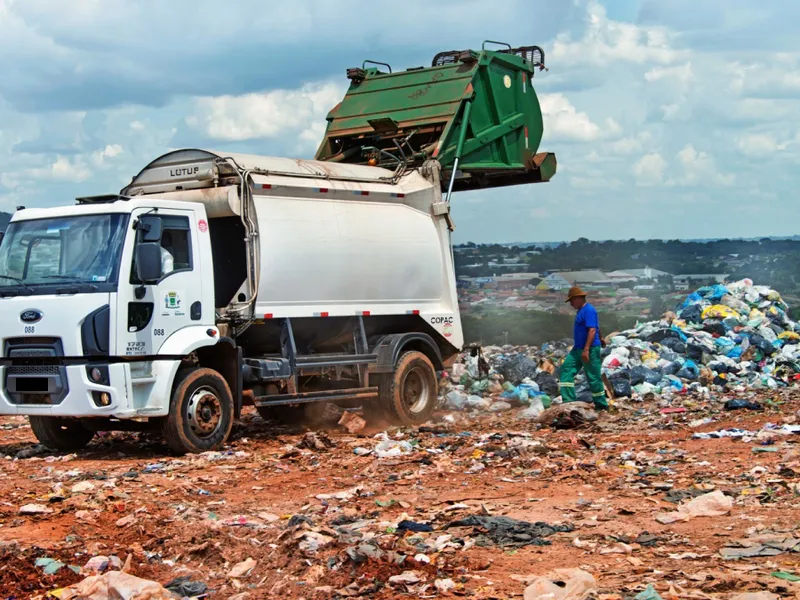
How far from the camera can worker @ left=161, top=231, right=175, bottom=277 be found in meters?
9.29

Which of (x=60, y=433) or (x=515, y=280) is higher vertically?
(x=515, y=280)

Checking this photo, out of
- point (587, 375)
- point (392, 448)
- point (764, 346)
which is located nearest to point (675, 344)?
point (764, 346)

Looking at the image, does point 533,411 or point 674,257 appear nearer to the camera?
point 533,411

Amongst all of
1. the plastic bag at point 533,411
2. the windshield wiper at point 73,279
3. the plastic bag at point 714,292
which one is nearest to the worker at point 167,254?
the windshield wiper at point 73,279

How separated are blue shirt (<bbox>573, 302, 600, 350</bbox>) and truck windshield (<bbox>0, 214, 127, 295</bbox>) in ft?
16.8

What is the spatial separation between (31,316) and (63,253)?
0.60 metres

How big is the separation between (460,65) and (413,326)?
3.11m

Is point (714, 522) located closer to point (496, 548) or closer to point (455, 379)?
point (496, 548)

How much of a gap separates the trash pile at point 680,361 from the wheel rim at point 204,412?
145 inches

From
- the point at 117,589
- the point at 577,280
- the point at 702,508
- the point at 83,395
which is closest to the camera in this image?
the point at 117,589

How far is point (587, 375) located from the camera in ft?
38.3

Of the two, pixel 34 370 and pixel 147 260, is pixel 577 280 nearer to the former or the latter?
pixel 147 260

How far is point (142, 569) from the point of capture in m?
5.54

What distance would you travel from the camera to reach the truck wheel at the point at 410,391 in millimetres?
11477
